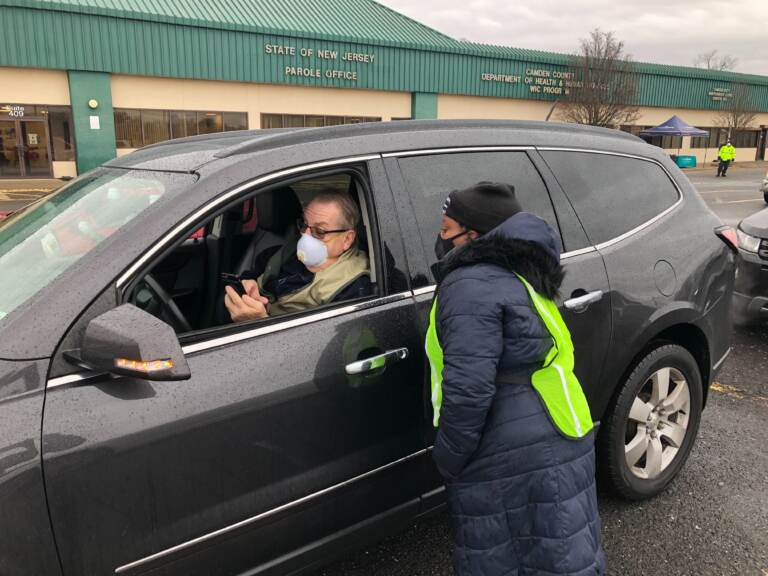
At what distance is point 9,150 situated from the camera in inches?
978

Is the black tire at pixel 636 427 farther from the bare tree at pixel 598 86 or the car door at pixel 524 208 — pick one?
the bare tree at pixel 598 86

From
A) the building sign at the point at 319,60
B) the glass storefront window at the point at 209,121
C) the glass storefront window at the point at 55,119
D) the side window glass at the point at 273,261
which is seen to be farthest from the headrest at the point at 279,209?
the building sign at the point at 319,60

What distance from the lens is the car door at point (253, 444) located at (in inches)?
63.5

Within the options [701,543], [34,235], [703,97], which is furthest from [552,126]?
[703,97]

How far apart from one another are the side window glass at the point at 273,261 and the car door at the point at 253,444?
0.15m

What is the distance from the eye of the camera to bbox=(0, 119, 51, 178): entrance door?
80.4 ft

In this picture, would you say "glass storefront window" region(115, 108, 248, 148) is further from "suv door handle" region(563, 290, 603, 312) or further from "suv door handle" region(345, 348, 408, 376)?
"suv door handle" region(345, 348, 408, 376)

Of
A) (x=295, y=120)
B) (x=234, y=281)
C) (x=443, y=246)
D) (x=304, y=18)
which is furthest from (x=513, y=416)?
(x=304, y=18)

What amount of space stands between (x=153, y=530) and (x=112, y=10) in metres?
27.4

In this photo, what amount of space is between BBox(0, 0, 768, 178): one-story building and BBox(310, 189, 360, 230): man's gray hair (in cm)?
2560

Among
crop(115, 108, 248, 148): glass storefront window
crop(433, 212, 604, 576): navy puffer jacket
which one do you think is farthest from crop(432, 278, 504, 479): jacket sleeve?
→ crop(115, 108, 248, 148): glass storefront window

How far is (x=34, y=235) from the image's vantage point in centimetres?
217

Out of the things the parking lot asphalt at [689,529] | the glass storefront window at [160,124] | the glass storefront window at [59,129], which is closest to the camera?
the parking lot asphalt at [689,529]

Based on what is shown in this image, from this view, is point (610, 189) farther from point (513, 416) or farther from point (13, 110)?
point (13, 110)
